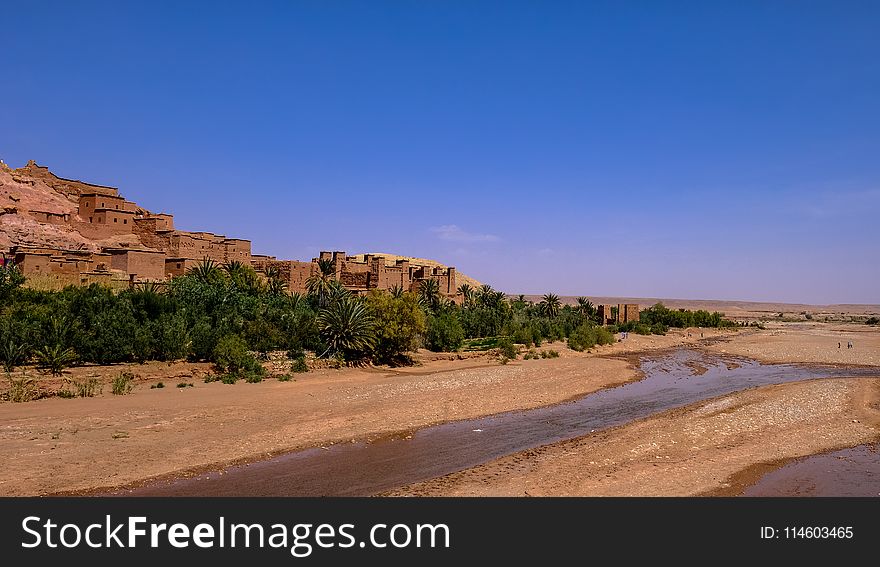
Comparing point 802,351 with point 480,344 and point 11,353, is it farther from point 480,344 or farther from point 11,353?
point 11,353

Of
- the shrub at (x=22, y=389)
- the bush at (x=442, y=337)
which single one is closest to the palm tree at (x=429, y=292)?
the bush at (x=442, y=337)

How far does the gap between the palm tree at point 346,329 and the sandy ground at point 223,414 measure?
4.50 feet

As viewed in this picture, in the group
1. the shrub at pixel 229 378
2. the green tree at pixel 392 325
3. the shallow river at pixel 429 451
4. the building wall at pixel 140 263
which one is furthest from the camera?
the building wall at pixel 140 263

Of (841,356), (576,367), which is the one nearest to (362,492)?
(576,367)

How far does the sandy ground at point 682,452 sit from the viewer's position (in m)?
9.88

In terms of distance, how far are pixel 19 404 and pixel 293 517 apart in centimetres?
1278

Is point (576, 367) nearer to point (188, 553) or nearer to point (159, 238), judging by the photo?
point (188, 553)

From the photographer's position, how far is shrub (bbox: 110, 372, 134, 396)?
17.6m

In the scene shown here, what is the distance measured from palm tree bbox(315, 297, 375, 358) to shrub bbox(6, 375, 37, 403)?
11.8 m

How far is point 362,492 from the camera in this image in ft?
31.4

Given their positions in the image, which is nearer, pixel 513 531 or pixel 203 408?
pixel 513 531

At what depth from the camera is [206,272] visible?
115ft

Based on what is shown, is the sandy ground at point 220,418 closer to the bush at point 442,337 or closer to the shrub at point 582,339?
the bush at point 442,337

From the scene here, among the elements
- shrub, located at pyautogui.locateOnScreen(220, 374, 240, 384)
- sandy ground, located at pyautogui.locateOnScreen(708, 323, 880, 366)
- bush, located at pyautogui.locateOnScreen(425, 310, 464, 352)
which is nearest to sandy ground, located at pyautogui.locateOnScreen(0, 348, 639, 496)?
shrub, located at pyautogui.locateOnScreen(220, 374, 240, 384)
